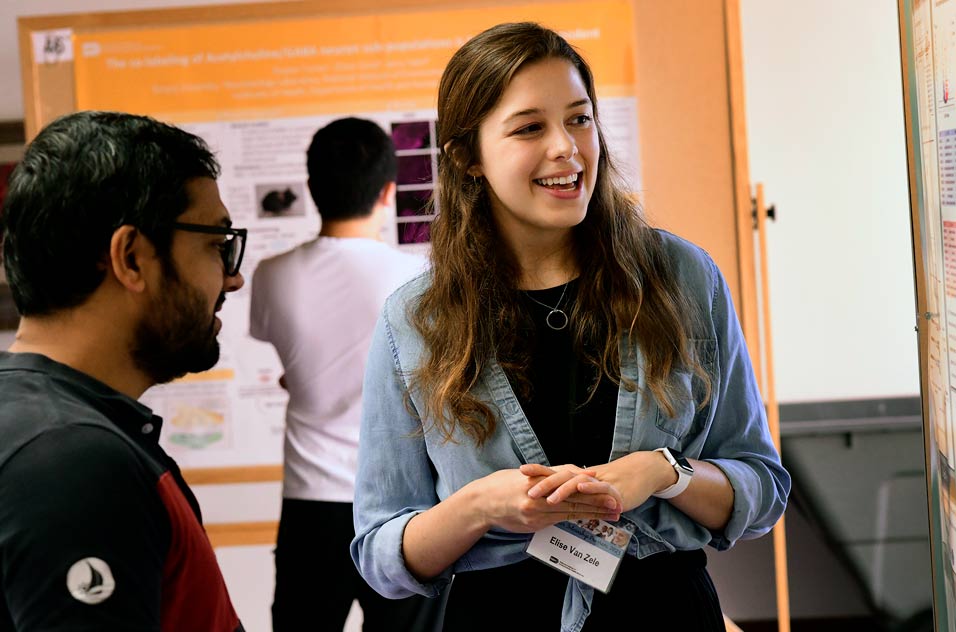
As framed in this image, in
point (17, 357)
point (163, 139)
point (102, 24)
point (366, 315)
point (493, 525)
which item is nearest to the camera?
point (17, 357)

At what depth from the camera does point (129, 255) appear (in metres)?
1.15

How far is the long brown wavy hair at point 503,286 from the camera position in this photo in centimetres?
139

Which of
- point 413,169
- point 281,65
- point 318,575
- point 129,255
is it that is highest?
point 281,65

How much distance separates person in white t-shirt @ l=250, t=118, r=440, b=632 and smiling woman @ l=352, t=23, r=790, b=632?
4.24 ft

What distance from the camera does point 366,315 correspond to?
2816mm

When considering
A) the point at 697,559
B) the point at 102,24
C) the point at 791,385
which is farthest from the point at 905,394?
the point at 102,24

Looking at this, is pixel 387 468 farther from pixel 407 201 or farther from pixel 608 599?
pixel 407 201

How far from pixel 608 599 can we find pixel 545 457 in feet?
0.69

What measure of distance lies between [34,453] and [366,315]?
1877 millimetres

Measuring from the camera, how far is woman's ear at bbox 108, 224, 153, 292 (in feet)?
3.70

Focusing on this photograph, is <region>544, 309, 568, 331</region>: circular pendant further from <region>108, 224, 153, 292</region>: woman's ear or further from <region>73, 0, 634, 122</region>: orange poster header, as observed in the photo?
<region>73, 0, 634, 122</region>: orange poster header

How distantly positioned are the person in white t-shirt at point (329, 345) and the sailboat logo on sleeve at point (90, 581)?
181cm

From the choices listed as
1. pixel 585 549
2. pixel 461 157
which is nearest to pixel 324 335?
pixel 461 157

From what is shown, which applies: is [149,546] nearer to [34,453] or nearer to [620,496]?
[34,453]
